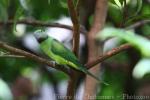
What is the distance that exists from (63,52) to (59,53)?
18mm

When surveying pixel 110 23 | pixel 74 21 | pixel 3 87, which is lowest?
pixel 3 87

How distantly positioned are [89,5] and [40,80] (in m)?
0.31

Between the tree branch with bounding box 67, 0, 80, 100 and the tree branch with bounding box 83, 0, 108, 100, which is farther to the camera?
the tree branch with bounding box 83, 0, 108, 100

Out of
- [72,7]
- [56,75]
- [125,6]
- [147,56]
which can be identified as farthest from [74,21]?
[56,75]

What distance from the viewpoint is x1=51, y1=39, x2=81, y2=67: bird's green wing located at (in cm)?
73

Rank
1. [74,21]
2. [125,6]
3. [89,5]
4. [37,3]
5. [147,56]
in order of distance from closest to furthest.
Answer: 1. [147,56]
2. [74,21]
3. [125,6]
4. [37,3]
5. [89,5]

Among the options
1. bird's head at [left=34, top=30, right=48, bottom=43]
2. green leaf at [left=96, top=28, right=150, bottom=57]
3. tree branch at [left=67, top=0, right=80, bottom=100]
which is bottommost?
green leaf at [left=96, top=28, right=150, bottom=57]

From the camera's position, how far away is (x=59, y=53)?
862mm

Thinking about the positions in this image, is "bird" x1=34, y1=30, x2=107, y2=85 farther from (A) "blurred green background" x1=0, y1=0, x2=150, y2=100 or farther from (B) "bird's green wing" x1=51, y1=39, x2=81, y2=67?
(A) "blurred green background" x1=0, y1=0, x2=150, y2=100

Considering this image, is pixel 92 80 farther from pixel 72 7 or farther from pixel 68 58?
pixel 72 7

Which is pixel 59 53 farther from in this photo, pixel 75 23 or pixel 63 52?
pixel 75 23

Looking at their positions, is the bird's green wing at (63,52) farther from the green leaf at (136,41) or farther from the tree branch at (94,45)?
the green leaf at (136,41)

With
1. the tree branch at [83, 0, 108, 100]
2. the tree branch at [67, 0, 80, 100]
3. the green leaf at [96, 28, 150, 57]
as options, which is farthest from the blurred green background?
the green leaf at [96, 28, 150, 57]

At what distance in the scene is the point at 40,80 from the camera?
1366mm
